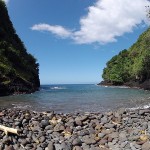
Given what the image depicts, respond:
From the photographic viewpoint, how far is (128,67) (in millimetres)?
148625

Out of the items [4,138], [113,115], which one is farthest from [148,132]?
[4,138]

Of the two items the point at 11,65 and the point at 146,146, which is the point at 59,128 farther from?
the point at 11,65

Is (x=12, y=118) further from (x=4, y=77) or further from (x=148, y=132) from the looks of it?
(x=4, y=77)

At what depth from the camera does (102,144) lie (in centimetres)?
1609

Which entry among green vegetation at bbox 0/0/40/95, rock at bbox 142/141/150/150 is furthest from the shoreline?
green vegetation at bbox 0/0/40/95

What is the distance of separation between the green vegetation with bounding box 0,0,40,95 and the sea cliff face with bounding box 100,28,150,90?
38.4 metres

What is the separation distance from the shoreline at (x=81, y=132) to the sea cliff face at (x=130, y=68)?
83.5 meters

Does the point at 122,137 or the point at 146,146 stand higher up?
the point at 122,137

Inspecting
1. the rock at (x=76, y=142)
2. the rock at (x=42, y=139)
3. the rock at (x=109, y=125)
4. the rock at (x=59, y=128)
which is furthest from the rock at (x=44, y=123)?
the rock at (x=109, y=125)

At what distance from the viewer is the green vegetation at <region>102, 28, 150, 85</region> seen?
11793cm

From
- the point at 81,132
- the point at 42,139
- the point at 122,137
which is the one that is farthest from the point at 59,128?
the point at 122,137

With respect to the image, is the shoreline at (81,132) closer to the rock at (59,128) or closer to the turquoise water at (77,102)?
the rock at (59,128)

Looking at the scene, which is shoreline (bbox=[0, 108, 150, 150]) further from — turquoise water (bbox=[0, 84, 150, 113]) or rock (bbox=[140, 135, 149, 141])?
turquoise water (bbox=[0, 84, 150, 113])

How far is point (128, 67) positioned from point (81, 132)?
437 feet
